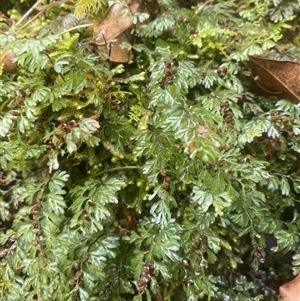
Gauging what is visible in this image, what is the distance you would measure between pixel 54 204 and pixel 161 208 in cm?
34

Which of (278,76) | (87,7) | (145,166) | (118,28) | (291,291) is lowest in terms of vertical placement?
(291,291)

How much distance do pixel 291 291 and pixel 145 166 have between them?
0.66 m

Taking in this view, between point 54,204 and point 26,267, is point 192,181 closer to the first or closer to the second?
point 54,204

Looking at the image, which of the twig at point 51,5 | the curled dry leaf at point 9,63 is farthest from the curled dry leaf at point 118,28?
the curled dry leaf at point 9,63

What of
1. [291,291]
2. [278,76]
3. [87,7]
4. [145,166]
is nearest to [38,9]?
[87,7]

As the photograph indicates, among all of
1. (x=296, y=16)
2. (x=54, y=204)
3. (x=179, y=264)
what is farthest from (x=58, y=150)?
(x=296, y=16)

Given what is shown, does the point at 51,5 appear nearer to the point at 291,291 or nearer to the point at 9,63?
the point at 9,63

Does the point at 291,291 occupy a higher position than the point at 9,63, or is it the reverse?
the point at 9,63

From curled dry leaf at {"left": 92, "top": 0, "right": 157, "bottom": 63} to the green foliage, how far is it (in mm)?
49

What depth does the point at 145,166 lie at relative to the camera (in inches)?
51.4

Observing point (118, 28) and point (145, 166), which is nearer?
point (145, 166)

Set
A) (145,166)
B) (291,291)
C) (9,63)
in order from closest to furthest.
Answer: (145,166) < (291,291) < (9,63)

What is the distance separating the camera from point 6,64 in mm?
1519

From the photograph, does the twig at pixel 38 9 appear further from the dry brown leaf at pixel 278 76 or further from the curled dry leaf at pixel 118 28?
the dry brown leaf at pixel 278 76
